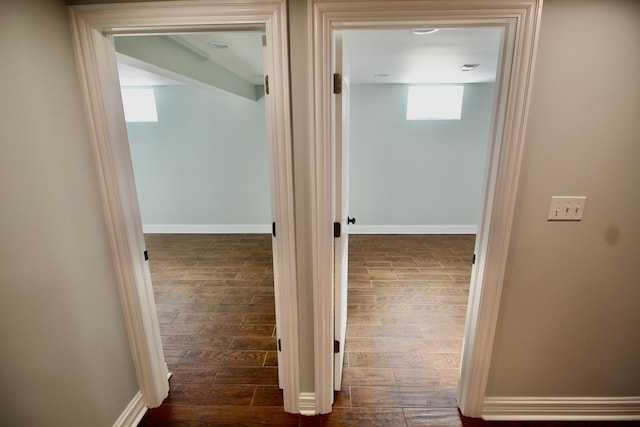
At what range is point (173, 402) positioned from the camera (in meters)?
1.79

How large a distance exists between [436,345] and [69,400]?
220cm

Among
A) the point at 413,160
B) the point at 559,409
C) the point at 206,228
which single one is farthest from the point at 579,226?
the point at 206,228

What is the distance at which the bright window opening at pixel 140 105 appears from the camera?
4371mm

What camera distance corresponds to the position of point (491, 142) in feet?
4.44

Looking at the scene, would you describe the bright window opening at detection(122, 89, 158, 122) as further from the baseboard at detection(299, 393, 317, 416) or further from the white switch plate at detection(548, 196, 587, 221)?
the white switch plate at detection(548, 196, 587, 221)

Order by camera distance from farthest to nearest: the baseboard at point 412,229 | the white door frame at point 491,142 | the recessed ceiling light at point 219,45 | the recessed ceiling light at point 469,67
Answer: the baseboard at point 412,229 → the recessed ceiling light at point 469,67 → the recessed ceiling light at point 219,45 → the white door frame at point 491,142

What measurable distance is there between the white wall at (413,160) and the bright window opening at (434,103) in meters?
0.07

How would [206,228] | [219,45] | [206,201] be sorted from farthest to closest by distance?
[206,228] < [206,201] < [219,45]

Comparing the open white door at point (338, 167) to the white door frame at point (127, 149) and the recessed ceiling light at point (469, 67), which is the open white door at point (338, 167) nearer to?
the white door frame at point (127, 149)

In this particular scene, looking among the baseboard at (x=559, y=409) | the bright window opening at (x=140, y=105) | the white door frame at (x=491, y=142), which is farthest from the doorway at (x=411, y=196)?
the bright window opening at (x=140, y=105)

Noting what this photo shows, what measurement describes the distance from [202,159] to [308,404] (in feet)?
12.7

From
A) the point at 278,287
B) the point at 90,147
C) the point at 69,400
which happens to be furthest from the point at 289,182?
the point at 69,400

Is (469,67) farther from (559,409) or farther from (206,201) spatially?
(206,201)

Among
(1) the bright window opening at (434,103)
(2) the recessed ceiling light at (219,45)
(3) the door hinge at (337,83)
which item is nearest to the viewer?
(3) the door hinge at (337,83)
